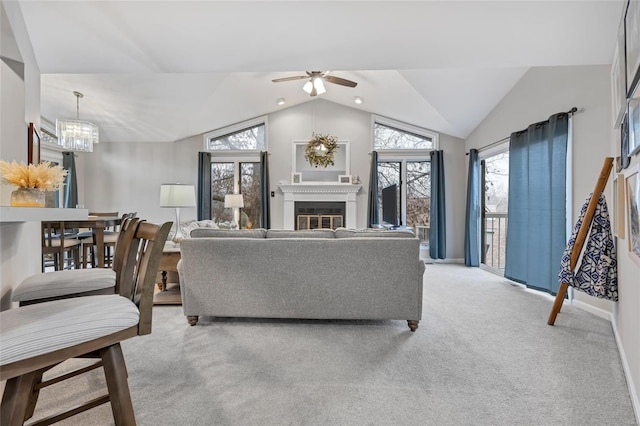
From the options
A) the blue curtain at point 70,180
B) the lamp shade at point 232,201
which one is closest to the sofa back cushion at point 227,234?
the lamp shade at point 232,201

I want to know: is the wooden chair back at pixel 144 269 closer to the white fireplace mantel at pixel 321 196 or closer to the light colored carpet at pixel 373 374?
the light colored carpet at pixel 373 374

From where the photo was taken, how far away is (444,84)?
4.58m

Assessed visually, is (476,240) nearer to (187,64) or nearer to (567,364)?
(567,364)

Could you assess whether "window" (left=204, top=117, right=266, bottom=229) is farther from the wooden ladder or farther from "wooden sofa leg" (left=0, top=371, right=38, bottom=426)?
"wooden sofa leg" (left=0, top=371, right=38, bottom=426)

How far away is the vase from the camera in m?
1.23

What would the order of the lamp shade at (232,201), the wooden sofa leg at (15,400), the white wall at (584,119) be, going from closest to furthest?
the wooden sofa leg at (15,400), the white wall at (584,119), the lamp shade at (232,201)

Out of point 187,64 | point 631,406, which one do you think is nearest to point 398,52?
point 187,64

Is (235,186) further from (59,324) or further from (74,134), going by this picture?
(59,324)

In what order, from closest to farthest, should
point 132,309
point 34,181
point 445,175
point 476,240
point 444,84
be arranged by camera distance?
point 132,309, point 34,181, point 444,84, point 476,240, point 445,175

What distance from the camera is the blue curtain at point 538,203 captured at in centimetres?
343

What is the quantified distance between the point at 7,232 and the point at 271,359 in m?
1.58

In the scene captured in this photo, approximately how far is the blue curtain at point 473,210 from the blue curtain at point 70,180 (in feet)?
23.0

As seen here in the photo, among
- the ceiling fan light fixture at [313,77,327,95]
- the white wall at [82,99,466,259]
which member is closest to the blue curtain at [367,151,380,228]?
the white wall at [82,99,466,259]

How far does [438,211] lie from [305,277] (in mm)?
4127
